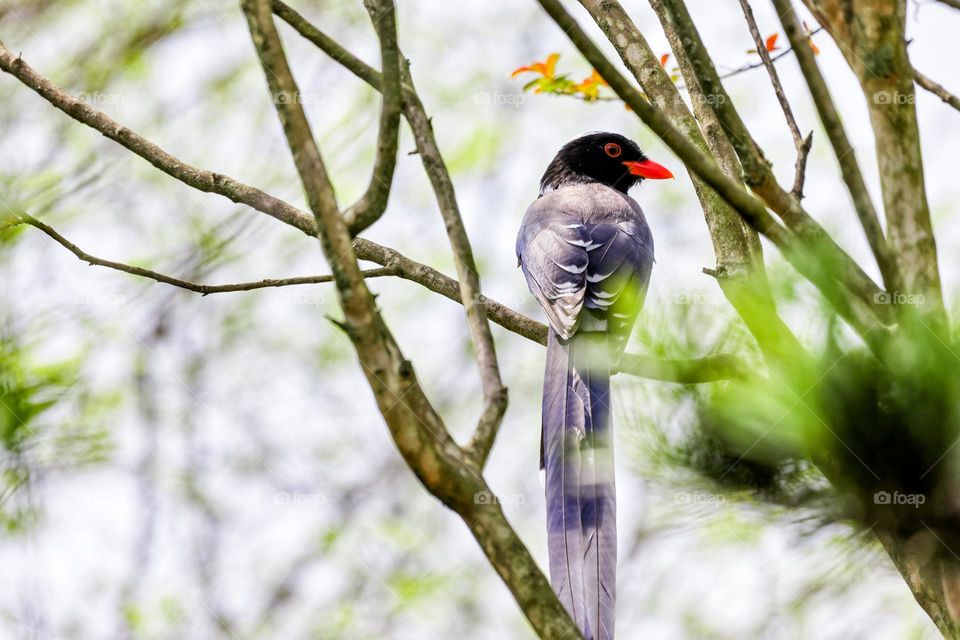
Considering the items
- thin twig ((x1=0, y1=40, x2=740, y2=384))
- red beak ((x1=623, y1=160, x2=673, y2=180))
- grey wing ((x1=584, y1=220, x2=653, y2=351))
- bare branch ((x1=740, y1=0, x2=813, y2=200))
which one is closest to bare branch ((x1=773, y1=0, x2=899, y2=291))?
bare branch ((x1=740, y1=0, x2=813, y2=200))

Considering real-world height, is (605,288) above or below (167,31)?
below

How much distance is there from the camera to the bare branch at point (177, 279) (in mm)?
3199

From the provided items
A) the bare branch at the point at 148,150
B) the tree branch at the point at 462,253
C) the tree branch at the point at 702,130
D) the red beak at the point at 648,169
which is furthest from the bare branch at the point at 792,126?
the red beak at the point at 648,169

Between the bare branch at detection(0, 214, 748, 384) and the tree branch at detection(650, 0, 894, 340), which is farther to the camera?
the bare branch at detection(0, 214, 748, 384)

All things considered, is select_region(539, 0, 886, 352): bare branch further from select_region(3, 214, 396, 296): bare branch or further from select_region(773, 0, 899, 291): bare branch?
select_region(3, 214, 396, 296): bare branch

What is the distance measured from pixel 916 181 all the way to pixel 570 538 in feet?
3.98

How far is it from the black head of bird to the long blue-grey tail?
1.89 meters

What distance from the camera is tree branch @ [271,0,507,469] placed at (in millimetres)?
1913

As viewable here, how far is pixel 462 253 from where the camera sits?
2059 millimetres

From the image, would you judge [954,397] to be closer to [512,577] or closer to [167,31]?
[512,577]

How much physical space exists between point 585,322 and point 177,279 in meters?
1.51

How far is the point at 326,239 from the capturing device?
1.80 meters

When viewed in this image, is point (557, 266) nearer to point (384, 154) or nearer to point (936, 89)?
point (936, 89)

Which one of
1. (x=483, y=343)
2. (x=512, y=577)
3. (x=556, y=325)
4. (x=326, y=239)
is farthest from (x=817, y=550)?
(x=556, y=325)
